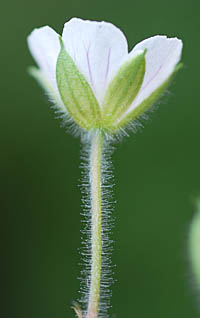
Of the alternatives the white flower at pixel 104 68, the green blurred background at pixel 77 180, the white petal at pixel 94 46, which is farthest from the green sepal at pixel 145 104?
the green blurred background at pixel 77 180

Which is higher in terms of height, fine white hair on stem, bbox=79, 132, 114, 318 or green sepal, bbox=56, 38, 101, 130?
green sepal, bbox=56, 38, 101, 130

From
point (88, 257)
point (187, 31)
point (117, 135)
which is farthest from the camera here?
point (187, 31)

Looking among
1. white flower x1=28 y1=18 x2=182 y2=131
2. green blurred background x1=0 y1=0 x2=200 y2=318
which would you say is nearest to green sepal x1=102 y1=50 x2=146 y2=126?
white flower x1=28 y1=18 x2=182 y2=131

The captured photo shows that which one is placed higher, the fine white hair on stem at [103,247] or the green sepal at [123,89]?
the green sepal at [123,89]

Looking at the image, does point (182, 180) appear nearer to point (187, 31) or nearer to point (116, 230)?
point (116, 230)

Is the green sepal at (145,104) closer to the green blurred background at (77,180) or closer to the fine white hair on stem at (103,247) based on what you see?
the fine white hair on stem at (103,247)

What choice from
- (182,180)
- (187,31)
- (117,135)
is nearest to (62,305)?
(182,180)

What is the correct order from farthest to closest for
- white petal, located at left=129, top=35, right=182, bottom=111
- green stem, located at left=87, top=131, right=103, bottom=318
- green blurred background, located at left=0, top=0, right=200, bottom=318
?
1. green blurred background, located at left=0, top=0, right=200, bottom=318
2. white petal, located at left=129, top=35, right=182, bottom=111
3. green stem, located at left=87, top=131, right=103, bottom=318

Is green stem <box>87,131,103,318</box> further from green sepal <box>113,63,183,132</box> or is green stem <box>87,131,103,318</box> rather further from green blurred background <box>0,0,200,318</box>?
green blurred background <box>0,0,200,318</box>
